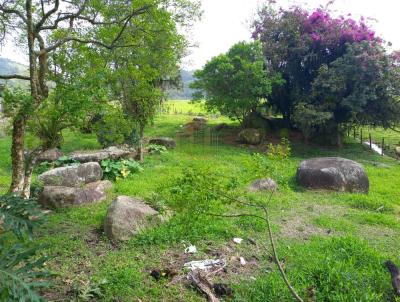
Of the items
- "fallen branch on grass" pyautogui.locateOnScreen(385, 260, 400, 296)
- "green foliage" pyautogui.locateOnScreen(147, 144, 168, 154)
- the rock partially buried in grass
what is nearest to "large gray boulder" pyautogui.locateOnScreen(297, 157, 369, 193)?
the rock partially buried in grass

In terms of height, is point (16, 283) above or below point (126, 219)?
above

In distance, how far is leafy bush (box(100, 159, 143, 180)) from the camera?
1105 centimetres

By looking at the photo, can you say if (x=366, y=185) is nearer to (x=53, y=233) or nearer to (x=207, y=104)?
(x=53, y=233)

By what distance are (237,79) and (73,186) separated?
10.7 m

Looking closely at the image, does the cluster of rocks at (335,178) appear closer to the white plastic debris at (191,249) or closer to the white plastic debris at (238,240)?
the white plastic debris at (238,240)

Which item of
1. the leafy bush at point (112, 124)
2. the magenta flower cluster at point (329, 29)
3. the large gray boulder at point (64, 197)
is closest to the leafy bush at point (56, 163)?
the large gray boulder at point (64, 197)

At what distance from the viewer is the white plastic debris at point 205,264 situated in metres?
5.59

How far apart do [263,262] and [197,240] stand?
1319 mm

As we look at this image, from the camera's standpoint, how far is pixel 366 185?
1066 cm

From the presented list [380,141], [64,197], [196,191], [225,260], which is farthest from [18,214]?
[380,141]

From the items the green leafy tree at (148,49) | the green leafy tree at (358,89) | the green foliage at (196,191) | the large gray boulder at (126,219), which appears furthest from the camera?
the green leafy tree at (358,89)

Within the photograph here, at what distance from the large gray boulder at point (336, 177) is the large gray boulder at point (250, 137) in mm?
7312

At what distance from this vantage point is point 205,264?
18.7 ft

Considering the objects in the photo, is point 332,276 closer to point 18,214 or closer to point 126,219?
point 126,219
